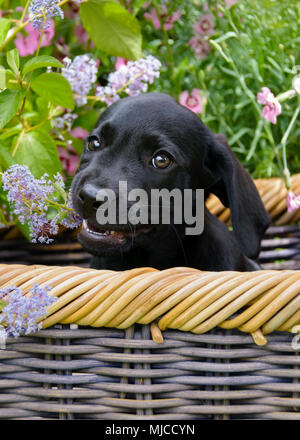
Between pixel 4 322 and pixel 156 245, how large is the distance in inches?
23.5

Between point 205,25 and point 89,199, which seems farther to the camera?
point 205,25

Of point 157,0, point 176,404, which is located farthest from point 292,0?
point 176,404

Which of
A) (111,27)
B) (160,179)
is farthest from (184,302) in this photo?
(111,27)

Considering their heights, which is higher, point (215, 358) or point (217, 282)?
point (217, 282)

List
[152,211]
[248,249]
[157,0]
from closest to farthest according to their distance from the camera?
[152,211] < [248,249] < [157,0]

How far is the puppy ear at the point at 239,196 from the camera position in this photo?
5.04 feet

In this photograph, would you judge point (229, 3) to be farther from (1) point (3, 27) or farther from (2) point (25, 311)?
(2) point (25, 311)

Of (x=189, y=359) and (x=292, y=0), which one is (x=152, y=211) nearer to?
(x=189, y=359)

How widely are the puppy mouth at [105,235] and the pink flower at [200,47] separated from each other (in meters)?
1.16

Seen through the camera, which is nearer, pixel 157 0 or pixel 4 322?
pixel 4 322

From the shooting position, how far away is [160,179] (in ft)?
4.74

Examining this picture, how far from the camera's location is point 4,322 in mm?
1008

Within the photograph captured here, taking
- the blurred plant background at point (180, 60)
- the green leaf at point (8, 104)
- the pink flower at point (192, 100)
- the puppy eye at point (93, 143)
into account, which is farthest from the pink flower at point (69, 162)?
the green leaf at point (8, 104)

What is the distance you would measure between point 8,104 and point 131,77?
0.61m
